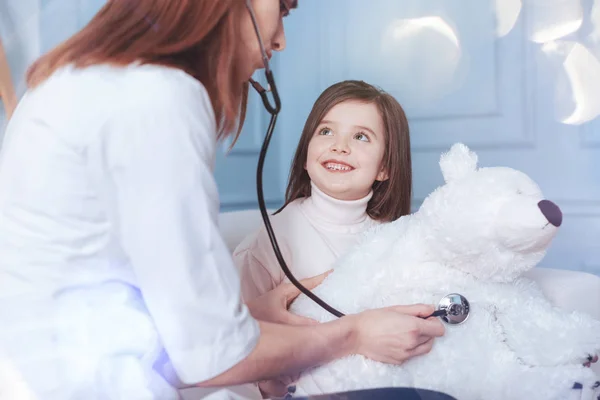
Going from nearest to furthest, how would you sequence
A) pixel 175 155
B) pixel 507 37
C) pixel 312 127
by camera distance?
pixel 175 155
pixel 312 127
pixel 507 37

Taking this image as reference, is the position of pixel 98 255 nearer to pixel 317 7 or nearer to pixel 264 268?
pixel 264 268

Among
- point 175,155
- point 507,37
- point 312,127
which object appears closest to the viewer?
point 175,155

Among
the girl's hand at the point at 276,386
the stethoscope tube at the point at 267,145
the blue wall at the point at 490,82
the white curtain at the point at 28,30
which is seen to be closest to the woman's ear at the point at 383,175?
the blue wall at the point at 490,82

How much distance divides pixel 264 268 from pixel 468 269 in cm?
31

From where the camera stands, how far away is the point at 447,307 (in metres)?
0.71

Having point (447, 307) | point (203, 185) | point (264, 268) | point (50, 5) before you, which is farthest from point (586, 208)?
point (50, 5)

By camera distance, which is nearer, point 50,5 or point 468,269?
point 50,5

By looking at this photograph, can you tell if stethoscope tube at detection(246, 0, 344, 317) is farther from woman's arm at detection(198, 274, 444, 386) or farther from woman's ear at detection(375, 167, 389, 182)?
woman's ear at detection(375, 167, 389, 182)

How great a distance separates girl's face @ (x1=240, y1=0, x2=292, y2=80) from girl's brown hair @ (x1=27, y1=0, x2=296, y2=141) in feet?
0.07

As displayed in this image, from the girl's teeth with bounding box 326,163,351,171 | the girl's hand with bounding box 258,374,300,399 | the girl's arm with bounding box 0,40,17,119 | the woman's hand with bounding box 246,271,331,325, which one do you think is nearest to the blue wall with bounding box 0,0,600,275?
the girl's teeth with bounding box 326,163,351,171

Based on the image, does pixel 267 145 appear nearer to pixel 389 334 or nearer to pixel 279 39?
pixel 279 39

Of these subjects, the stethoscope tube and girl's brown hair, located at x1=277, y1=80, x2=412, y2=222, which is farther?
girl's brown hair, located at x1=277, y1=80, x2=412, y2=222

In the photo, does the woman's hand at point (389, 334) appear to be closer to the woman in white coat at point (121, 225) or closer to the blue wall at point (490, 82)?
the woman in white coat at point (121, 225)

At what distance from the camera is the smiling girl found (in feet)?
2.85
